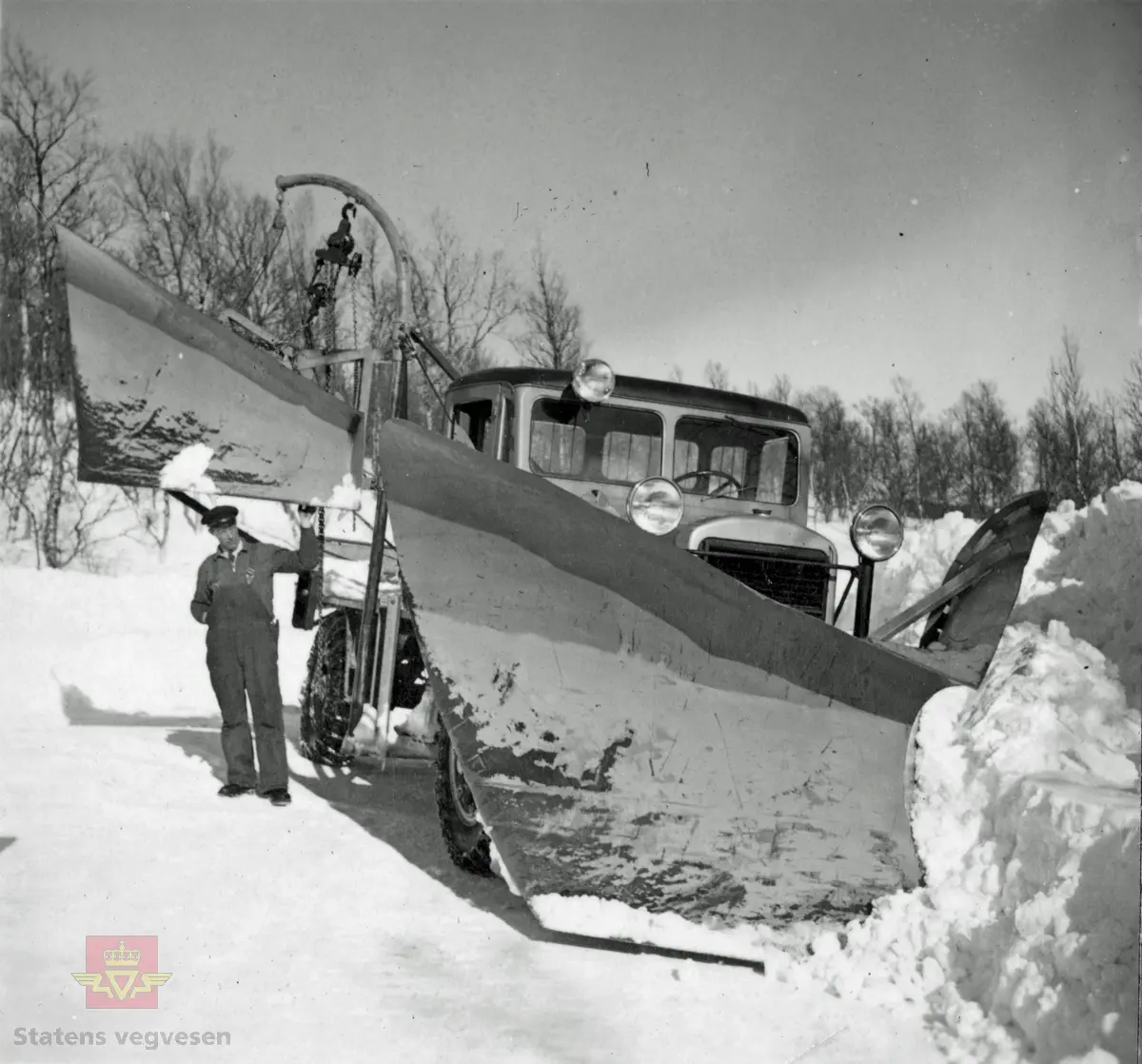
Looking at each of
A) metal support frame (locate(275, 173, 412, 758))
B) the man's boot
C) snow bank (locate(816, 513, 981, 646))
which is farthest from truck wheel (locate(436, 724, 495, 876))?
snow bank (locate(816, 513, 981, 646))

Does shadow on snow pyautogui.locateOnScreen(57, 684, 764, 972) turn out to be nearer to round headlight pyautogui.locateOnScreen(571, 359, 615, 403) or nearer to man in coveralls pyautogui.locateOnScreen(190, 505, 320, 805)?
man in coveralls pyautogui.locateOnScreen(190, 505, 320, 805)

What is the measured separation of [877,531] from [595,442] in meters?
1.40

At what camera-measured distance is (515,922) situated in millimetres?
3564

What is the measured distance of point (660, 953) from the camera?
3.24 m

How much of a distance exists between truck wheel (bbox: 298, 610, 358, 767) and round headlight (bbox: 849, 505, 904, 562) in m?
3.02

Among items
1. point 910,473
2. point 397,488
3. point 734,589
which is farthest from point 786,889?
point 910,473

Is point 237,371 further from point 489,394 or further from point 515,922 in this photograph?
point 515,922

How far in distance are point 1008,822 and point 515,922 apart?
1672 millimetres

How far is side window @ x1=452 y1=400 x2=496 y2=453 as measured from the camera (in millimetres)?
4957

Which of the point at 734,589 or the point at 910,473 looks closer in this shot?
the point at 734,589

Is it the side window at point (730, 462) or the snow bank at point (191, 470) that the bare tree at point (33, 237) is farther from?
the side window at point (730, 462)

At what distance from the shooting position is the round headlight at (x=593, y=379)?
4699 mm

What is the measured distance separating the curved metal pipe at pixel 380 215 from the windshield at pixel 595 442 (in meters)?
0.79

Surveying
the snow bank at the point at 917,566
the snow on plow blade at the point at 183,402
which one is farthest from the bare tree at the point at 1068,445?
the snow on plow blade at the point at 183,402
